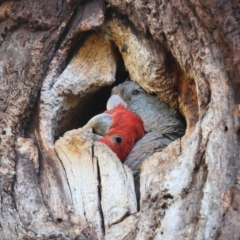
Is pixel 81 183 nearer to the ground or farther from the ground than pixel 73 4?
nearer to the ground

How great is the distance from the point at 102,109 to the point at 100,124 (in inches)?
17.7

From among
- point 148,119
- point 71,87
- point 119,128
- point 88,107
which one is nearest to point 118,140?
point 119,128

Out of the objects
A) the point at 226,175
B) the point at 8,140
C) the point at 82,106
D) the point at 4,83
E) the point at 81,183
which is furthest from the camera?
the point at 82,106

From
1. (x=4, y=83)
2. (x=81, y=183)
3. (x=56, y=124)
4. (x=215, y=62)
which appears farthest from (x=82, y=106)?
(x=215, y=62)

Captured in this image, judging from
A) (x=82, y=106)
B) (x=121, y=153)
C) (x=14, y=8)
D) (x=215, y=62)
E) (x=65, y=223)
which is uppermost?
(x=14, y=8)

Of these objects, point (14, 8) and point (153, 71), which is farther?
point (14, 8)

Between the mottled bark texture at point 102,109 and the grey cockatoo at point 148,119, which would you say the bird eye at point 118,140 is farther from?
the mottled bark texture at point 102,109

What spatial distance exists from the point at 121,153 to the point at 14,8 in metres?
0.90

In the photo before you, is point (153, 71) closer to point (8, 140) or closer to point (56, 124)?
point (56, 124)

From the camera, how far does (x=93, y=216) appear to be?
239 centimetres

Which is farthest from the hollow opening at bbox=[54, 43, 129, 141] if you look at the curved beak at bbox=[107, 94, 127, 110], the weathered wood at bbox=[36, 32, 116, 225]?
the curved beak at bbox=[107, 94, 127, 110]

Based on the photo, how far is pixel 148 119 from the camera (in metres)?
2.99

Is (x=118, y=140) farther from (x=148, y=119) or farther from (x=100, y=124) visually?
(x=148, y=119)

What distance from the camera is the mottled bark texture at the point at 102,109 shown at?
82.7 inches
